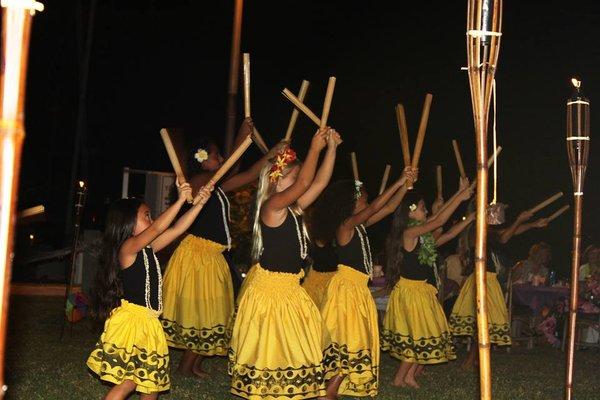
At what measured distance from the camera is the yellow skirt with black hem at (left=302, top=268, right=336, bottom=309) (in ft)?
26.9

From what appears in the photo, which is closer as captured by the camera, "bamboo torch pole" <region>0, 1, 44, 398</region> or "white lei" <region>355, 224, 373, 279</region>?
"bamboo torch pole" <region>0, 1, 44, 398</region>

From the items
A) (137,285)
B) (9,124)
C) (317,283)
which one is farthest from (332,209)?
(9,124)

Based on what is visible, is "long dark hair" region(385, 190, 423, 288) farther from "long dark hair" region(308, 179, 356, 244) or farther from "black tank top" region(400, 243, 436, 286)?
"long dark hair" region(308, 179, 356, 244)

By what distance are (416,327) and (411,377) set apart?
521mm

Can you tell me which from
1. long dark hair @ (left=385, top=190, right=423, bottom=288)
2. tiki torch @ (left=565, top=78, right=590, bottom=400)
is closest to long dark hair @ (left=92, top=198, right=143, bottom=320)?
tiki torch @ (left=565, top=78, right=590, bottom=400)

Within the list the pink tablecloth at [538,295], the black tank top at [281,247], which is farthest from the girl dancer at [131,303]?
the pink tablecloth at [538,295]

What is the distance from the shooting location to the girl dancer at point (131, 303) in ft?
18.8

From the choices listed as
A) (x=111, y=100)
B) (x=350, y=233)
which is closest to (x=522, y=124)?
(x=350, y=233)

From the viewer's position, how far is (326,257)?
8.09 meters

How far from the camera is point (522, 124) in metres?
14.8

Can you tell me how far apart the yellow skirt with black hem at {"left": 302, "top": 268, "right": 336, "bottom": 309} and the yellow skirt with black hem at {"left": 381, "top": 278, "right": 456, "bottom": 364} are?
0.90m

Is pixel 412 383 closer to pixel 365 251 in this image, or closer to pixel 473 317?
pixel 365 251

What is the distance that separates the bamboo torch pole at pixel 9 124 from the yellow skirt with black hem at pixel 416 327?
6.97m

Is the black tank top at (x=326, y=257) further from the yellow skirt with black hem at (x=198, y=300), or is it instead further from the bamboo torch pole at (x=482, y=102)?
the bamboo torch pole at (x=482, y=102)
